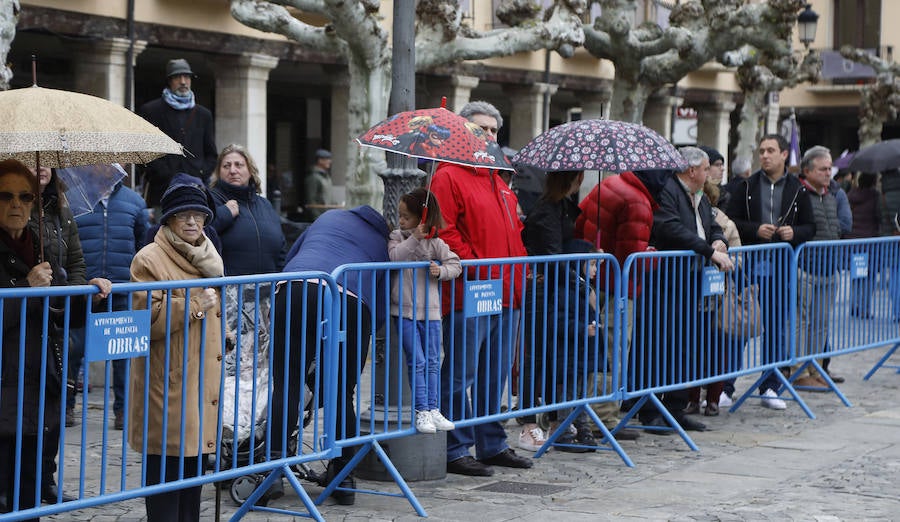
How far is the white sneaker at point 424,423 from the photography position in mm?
7547

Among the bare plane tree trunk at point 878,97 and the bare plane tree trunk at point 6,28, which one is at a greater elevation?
the bare plane tree trunk at point 878,97

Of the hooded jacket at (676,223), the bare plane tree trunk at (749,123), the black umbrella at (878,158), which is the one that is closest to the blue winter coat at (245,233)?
the hooded jacket at (676,223)

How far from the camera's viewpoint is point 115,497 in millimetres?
5750

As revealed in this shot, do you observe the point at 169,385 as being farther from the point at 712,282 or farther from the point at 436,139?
the point at 712,282

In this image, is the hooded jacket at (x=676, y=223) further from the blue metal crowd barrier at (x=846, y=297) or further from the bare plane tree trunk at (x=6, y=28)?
the bare plane tree trunk at (x=6, y=28)

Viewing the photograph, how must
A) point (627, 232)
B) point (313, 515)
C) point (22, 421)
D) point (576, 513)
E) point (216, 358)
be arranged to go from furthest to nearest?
1. point (627, 232)
2. point (576, 513)
3. point (313, 515)
4. point (216, 358)
5. point (22, 421)

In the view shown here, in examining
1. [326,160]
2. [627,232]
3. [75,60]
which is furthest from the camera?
[326,160]

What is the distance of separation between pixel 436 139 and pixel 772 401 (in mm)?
4920

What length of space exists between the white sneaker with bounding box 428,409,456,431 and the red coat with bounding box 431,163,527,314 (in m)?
0.59

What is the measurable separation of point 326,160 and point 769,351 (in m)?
13.4

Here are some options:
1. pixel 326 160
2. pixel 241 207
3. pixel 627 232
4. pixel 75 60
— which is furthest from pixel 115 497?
pixel 326 160

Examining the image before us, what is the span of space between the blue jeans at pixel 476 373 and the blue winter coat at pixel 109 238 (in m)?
2.62

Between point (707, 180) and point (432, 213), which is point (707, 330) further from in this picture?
point (432, 213)

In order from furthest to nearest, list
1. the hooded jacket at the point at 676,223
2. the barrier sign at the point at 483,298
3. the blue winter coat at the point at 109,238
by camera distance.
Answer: the hooded jacket at the point at 676,223, the blue winter coat at the point at 109,238, the barrier sign at the point at 483,298
